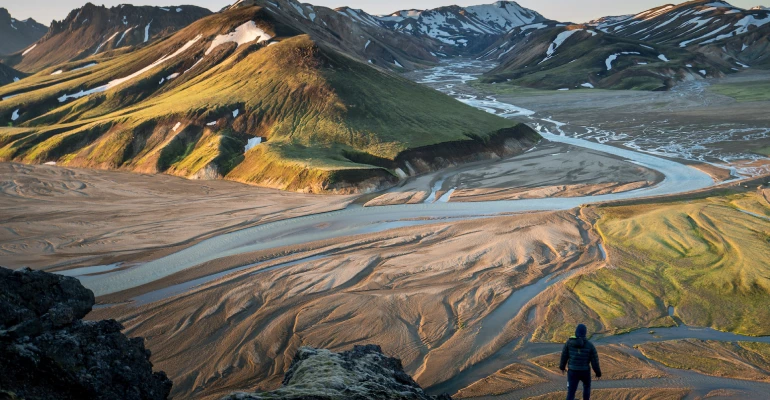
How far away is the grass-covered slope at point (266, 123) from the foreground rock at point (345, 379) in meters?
37.0

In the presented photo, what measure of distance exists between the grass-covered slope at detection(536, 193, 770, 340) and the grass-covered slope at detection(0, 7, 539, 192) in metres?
26.7

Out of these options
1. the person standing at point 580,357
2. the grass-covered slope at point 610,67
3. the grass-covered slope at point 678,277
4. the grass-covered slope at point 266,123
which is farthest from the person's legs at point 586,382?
the grass-covered slope at point 610,67

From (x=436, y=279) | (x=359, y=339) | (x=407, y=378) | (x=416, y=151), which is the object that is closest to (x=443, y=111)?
(x=416, y=151)

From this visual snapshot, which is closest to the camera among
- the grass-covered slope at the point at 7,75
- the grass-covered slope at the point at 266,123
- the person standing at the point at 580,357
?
the person standing at the point at 580,357

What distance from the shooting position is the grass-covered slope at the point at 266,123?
6256 cm

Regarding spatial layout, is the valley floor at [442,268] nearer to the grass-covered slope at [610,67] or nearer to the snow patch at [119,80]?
the snow patch at [119,80]

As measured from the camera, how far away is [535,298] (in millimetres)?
27625

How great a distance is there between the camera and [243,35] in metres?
101

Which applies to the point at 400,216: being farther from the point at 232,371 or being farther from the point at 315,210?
the point at 232,371

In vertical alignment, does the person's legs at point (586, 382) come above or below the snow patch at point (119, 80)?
below

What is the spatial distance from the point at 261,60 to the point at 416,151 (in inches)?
1430

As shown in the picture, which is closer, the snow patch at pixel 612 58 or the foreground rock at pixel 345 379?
the foreground rock at pixel 345 379

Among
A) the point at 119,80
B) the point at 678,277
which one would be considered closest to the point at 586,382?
the point at 678,277

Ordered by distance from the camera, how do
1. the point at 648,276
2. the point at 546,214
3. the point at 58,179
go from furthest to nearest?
1. the point at 58,179
2. the point at 546,214
3. the point at 648,276
